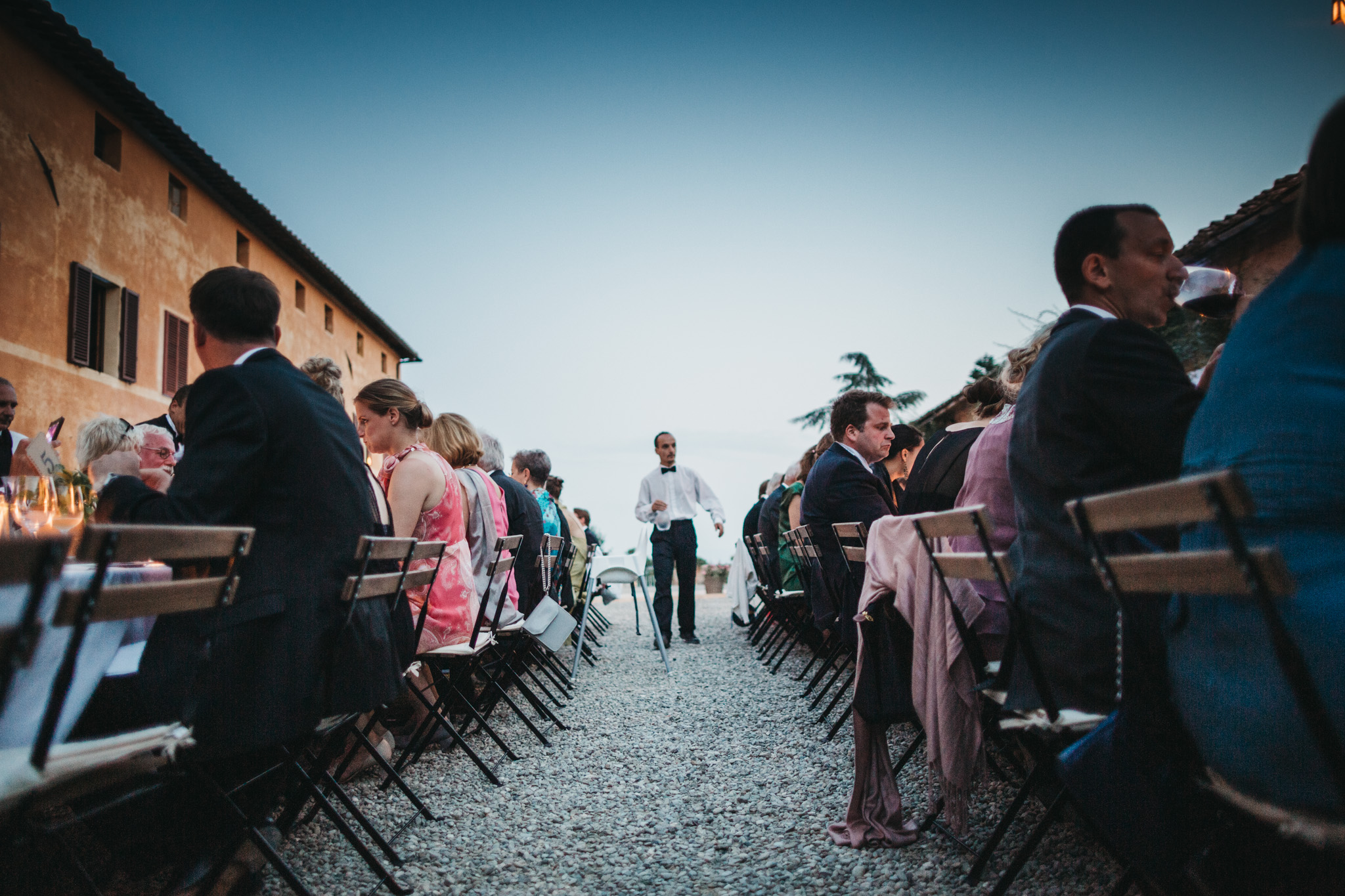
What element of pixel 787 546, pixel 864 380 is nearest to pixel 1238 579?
pixel 787 546

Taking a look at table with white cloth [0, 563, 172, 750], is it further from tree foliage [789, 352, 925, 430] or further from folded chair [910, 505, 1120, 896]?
tree foliage [789, 352, 925, 430]

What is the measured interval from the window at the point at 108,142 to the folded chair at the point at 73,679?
15.5 metres

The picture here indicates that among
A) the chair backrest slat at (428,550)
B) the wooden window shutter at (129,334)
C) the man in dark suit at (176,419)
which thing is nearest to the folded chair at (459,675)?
the chair backrest slat at (428,550)

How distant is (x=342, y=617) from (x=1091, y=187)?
5.98 meters

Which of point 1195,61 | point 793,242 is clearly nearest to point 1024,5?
point 1195,61

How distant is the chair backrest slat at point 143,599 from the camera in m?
1.42

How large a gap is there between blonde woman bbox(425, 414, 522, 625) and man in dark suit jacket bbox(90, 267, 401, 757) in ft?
7.31

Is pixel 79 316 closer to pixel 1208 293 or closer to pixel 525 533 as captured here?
pixel 525 533

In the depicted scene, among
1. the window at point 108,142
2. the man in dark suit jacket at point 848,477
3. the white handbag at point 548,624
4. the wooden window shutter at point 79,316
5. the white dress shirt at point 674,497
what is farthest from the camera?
the window at point 108,142

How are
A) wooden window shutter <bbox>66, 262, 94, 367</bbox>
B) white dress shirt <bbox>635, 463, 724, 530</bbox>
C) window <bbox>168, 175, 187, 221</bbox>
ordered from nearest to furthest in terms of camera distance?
1. white dress shirt <bbox>635, 463, 724, 530</bbox>
2. wooden window shutter <bbox>66, 262, 94, 367</bbox>
3. window <bbox>168, 175, 187, 221</bbox>

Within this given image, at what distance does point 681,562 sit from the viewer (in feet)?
30.3

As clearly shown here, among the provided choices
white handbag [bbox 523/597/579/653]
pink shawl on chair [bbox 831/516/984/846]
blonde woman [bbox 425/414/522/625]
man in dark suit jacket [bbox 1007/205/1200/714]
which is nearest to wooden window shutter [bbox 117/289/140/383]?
blonde woman [bbox 425/414/522/625]

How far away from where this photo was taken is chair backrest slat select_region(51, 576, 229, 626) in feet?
4.66

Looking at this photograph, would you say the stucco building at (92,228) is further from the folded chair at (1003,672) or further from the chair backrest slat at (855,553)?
the folded chair at (1003,672)
